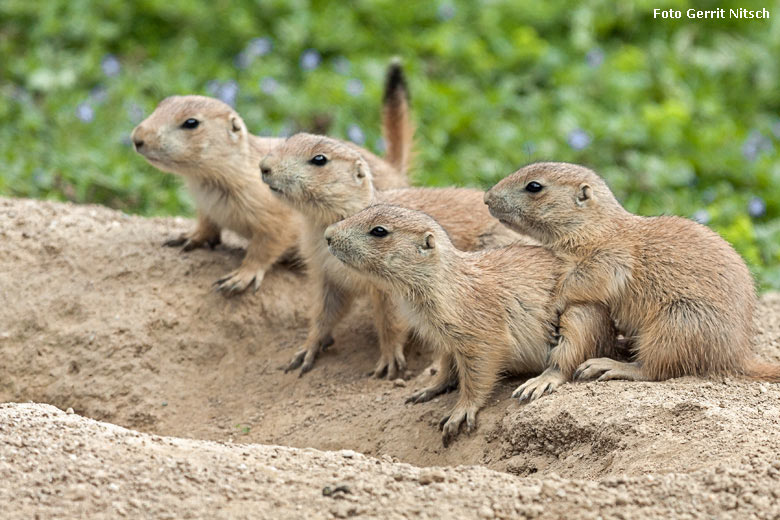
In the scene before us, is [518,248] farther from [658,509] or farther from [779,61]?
[779,61]

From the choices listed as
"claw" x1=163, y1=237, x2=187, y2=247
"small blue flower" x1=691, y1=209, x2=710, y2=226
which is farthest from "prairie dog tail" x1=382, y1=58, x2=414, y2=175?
"small blue flower" x1=691, y1=209, x2=710, y2=226

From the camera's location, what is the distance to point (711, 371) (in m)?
4.70

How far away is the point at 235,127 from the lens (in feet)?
21.1

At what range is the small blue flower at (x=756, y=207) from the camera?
804cm

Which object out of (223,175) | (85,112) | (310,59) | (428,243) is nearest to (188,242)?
(223,175)

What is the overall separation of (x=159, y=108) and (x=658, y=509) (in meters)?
4.18

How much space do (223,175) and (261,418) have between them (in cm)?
168

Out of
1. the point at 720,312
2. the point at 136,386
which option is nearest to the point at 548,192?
the point at 720,312

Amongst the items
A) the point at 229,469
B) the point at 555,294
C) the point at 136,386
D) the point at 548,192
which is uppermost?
the point at 548,192

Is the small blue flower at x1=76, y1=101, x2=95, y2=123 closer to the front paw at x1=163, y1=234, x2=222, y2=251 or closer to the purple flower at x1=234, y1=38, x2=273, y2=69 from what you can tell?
the purple flower at x1=234, y1=38, x2=273, y2=69

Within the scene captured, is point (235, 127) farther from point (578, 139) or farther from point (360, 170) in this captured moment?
point (578, 139)

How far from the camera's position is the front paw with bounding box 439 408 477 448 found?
4.72 meters

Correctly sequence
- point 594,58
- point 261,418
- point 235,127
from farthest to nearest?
point 594,58, point 235,127, point 261,418

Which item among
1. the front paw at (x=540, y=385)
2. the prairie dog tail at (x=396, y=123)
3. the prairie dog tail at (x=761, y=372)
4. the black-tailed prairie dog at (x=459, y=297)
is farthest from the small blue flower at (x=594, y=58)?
the front paw at (x=540, y=385)
